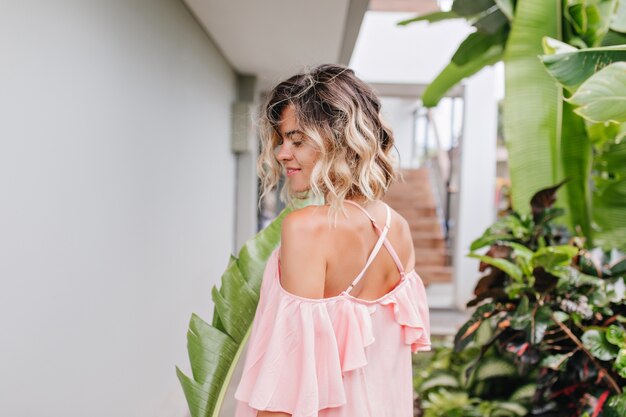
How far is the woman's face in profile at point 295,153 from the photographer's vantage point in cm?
132

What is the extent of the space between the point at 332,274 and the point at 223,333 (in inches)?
16.9

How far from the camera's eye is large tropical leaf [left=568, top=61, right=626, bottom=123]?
1617 millimetres

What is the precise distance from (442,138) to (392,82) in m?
4.20

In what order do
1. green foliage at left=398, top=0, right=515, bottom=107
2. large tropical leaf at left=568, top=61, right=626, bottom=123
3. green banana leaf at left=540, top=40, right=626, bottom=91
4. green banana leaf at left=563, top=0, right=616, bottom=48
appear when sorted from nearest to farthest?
large tropical leaf at left=568, top=61, right=626, bottom=123, green banana leaf at left=540, top=40, right=626, bottom=91, green banana leaf at left=563, top=0, right=616, bottom=48, green foliage at left=398, top=0, right=515, bottom=107

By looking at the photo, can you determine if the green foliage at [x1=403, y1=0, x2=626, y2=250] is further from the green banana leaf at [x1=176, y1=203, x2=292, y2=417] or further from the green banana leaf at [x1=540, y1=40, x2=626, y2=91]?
the green banana leaf at [x1=176, y1=203, x2=292, y2=417]

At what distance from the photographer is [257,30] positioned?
13.0 feet

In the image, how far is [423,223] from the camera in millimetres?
9891

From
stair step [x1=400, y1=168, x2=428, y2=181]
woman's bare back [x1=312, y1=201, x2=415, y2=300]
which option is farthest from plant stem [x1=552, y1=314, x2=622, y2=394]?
stair step [x1=400, y1=168, x2=428, y2=181]

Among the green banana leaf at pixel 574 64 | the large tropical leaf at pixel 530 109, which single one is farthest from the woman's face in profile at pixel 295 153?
the large tropical leaf at pixel 530 109

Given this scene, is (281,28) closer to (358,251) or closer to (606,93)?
(606,93)

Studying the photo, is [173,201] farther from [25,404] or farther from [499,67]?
[499,67]

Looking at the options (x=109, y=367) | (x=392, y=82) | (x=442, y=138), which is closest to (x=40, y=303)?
(x=109, y=367)

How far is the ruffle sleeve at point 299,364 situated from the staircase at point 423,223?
23.8 ft

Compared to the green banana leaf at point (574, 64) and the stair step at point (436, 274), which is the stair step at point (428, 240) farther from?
the green banana leaf at point (574, 64)
